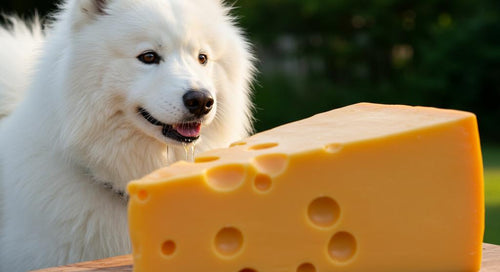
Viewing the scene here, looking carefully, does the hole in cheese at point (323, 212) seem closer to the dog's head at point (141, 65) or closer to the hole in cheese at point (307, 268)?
the hole in cheese at point (307, 268)

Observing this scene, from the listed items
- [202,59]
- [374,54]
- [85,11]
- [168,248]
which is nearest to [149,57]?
[202,59]

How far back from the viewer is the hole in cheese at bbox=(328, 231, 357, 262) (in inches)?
105

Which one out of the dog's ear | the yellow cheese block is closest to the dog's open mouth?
the dog's ear

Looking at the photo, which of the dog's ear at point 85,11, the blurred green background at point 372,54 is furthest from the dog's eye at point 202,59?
the blurred green background at point 372,54

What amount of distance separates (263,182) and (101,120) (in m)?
1.14

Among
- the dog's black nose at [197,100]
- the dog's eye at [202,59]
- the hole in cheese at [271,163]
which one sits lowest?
the hole in cheese at [271,163]

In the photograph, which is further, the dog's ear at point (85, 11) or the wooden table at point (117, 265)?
the dog's ear at point (85, 11)

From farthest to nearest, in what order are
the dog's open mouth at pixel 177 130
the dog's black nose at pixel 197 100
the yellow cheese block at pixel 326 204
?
the dog's open mouth at pixel 177 130, the dog's black nose at pixel 197 100, the yellow cheese block at pixel 326 204

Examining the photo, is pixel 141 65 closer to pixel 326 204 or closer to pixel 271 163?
pixel 271 163

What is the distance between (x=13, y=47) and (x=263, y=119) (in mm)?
12120

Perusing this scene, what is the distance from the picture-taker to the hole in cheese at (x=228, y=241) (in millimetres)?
2580

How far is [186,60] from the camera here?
3404 millimetres

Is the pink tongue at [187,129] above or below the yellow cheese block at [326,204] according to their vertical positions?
above

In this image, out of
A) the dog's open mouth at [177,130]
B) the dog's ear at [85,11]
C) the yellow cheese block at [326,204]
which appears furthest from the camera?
the dog's ear at [85,11]
